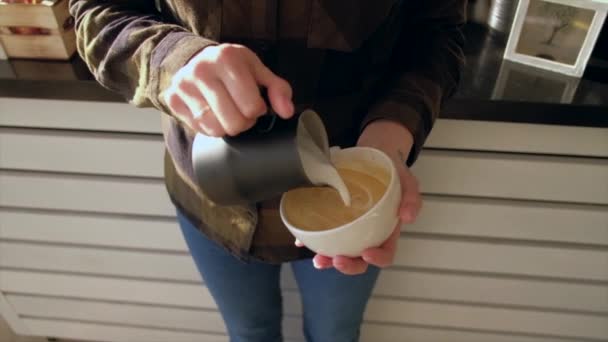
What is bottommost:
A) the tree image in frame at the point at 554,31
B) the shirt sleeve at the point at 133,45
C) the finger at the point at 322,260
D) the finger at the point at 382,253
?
the finger at the point at 322,260

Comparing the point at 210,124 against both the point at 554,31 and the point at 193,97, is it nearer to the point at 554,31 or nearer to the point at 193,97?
the point at 193,97

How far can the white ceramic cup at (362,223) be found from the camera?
1.46ft

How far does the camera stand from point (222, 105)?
0.38 m

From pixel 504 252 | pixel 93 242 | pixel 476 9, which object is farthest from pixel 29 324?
pixel 476 9

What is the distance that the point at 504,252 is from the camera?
3.16ft

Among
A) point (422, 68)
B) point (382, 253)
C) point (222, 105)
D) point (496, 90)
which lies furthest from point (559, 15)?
point (222, 105)

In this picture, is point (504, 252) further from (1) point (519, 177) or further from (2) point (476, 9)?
(2) point (476, 9)

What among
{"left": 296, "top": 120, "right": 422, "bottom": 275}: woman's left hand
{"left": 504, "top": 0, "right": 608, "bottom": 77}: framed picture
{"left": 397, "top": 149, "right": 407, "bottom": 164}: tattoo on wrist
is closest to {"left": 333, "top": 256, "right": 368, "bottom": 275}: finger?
{"left": 296, "top": 120, "right": 422, "bottom": 275}: woman's left hand

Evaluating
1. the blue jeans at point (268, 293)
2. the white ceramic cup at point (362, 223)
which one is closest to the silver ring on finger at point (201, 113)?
the white ceramic cup at point (362, 223)

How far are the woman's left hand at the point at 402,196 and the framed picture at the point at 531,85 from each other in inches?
8.7

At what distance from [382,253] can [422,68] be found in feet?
0.79

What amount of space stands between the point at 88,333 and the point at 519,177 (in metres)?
1.09

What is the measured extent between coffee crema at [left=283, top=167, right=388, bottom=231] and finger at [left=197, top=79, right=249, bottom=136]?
0.13 m

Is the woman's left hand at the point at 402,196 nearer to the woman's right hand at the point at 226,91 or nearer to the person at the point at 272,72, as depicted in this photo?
the person at the point at 272,72
